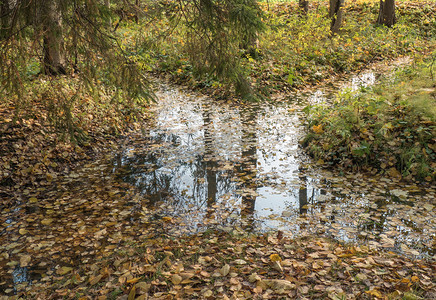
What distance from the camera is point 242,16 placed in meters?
5.09

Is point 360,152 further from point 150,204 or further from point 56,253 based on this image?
point 56,253

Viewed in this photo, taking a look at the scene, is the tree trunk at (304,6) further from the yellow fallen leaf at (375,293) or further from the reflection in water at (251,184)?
the yellow fallen leaf at (375,293)

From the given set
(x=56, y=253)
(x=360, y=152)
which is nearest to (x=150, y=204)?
(x=56, y=253)

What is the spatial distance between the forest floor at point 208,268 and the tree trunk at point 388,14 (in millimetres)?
15968

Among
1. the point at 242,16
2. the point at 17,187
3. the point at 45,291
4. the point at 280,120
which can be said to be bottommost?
the point at 45,291

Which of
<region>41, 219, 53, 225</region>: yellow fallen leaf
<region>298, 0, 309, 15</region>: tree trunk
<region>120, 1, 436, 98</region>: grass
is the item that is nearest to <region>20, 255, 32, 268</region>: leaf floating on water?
<region>41, 219, 53, 225</region>: yellow fallen leaf


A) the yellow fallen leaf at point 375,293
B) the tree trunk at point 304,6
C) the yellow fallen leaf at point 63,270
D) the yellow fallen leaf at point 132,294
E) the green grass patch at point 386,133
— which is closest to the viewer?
the yellow fallen leaf at point 375,293

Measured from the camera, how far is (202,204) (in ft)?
16.7

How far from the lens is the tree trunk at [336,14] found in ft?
50.5

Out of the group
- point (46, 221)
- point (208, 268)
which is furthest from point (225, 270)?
point (46, 221)

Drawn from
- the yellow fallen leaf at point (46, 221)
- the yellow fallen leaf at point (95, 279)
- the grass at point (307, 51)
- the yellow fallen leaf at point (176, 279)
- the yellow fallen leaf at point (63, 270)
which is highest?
the grass at point (307, 51)

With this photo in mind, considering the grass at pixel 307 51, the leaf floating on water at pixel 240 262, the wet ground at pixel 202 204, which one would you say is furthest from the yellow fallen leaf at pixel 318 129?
the grass at pixel 307 51

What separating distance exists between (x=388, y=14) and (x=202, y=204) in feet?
52.2

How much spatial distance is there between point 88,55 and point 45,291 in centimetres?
322
